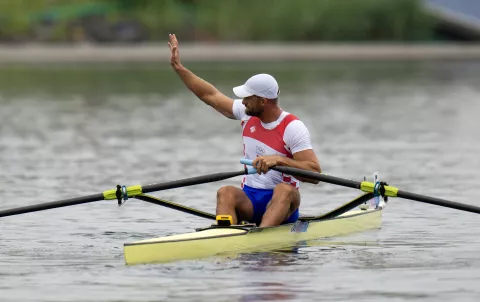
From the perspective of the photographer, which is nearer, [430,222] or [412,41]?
[430,222]

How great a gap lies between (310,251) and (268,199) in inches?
26.6

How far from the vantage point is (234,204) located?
13.6 metres

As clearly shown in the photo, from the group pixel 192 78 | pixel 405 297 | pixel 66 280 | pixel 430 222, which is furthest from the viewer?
pixel 430 222

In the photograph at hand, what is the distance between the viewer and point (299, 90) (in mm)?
40969

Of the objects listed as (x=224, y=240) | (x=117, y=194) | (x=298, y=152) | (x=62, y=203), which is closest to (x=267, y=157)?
(x=298, y=152)

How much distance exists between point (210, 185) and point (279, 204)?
580cm

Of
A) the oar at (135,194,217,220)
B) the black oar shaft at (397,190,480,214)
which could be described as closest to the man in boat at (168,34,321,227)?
the oar at (135,194,217,220)

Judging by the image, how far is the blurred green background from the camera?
65625mm

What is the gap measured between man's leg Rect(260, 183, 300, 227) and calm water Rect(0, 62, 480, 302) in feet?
1.23

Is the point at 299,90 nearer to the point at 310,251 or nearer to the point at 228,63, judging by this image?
the point at 228,63

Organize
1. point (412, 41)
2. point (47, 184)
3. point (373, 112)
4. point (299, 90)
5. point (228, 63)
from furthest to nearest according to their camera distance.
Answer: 1. point (412, 41)
2. point (228, 63)
3. point (299, 90)
4. point (373, 112)
5. point (47, 184)

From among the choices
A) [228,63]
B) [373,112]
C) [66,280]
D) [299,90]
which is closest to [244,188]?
[66,280]

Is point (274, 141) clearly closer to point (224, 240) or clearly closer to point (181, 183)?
point (181, 183)

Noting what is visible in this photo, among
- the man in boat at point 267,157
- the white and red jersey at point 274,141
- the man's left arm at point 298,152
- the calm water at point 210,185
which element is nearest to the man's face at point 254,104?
the man in boat at point 267,157
